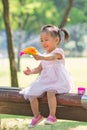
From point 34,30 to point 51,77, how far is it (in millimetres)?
36283

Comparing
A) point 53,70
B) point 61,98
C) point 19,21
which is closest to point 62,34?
point 53,70

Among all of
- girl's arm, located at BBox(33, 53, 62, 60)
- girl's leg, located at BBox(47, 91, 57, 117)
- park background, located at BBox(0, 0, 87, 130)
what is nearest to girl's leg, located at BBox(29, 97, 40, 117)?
girl's leg, located at BBox(47, 91, 57, 117)

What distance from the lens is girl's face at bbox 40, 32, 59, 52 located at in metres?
4.57

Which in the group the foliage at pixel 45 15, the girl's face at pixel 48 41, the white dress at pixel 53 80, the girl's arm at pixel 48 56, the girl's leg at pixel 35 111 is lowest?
the girl's leg at pixel 35 111

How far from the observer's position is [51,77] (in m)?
4.57

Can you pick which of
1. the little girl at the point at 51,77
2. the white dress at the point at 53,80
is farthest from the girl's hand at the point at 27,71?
the white dress at the point at 53,80

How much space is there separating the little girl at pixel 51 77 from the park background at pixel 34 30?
113 cm

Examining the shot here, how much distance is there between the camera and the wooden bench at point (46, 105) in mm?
4547

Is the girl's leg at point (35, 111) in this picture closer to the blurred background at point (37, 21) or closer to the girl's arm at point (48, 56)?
the girl's arm at point (48, 56)

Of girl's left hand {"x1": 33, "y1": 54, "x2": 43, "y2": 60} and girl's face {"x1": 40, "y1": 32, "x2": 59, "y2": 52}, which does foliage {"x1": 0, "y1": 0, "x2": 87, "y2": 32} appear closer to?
girl's face {"x1": 40, "y1": 32, "x2": 59, "y2": 52}

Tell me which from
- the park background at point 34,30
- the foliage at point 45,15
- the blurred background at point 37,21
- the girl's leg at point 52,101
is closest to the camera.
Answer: the girl's leg at point 52,101

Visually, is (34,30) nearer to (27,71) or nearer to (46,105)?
(46,105)

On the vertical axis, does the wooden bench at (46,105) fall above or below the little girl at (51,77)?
below

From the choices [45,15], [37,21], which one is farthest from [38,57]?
[37,21]
